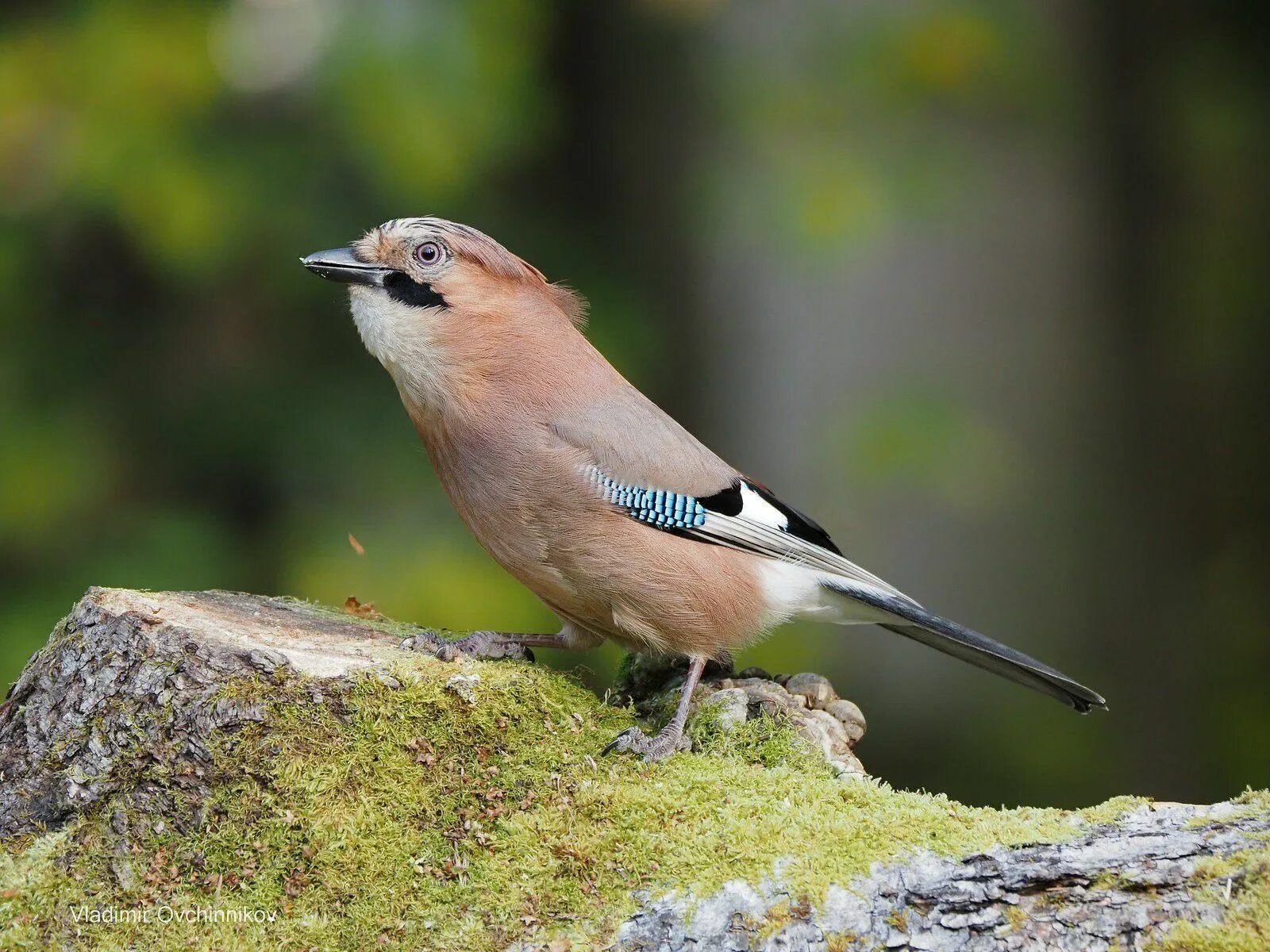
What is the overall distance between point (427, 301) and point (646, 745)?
5.38 feet

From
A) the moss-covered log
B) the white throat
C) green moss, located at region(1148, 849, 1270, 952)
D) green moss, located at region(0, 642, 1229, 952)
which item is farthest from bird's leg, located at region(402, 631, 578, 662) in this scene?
green moss, located at region(1148, 849, 1270, 952)

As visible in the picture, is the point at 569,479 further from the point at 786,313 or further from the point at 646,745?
the point at 786,313

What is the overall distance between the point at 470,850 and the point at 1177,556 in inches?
224

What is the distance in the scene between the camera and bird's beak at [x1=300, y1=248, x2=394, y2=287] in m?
4.16

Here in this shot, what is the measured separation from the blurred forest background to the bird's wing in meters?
1.93

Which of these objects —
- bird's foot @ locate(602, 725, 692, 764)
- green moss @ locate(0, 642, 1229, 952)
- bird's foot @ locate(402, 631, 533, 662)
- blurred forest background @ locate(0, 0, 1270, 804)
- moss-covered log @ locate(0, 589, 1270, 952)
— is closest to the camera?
moss-covered log @ locate(0, 589, 1270, 952)

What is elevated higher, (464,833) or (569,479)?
(569,479)

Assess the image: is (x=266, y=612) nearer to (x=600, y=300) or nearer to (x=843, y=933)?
(x=843, y=933)

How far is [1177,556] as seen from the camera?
7547mm

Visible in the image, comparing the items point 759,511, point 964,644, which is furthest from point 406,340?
point 964,644

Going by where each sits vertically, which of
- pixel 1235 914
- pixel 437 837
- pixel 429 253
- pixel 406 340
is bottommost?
pixel 437 837

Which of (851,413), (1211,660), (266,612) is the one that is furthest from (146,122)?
(1211,660)

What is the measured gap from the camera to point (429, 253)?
423cm

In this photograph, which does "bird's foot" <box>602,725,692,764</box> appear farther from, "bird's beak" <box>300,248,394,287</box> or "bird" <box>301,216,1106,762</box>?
"bird's beak" <box>300,248,394,287</box>
